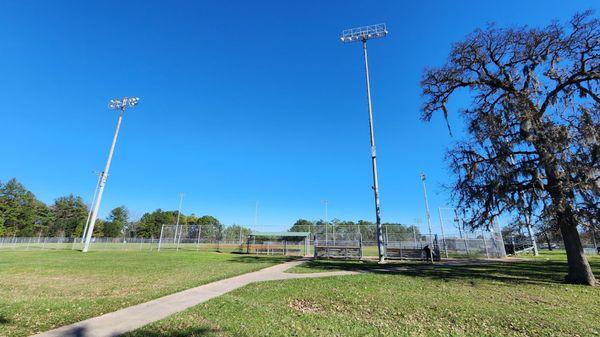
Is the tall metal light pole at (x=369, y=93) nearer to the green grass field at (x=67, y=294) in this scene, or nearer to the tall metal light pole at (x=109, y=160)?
the green grass field at (x=67, y=294)

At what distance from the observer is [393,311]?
6.74 meters

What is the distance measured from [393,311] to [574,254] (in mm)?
9077

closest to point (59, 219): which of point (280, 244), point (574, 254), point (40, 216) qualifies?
point (40, 216)

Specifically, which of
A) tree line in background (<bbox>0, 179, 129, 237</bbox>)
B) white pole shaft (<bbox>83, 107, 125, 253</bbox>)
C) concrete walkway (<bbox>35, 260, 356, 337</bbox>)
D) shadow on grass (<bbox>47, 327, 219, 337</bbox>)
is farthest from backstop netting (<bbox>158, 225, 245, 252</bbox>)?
tree line in background (<bbox>0, 179, 129, 237</bbox>)

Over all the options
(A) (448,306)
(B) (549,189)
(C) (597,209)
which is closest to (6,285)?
(A) (448,306)

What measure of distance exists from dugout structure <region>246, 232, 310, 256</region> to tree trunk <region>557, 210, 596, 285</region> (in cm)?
1869

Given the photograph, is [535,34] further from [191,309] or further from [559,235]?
[191,309]

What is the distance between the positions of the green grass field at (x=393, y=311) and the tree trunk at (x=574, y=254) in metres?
0.96

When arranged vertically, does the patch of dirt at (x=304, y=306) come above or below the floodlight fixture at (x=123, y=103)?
below

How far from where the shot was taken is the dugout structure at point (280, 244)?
28.6 meters

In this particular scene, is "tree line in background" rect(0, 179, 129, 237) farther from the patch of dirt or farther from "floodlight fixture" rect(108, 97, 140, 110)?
the patch of dirt

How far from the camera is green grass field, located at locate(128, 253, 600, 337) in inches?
212

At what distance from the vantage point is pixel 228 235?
1615 inches

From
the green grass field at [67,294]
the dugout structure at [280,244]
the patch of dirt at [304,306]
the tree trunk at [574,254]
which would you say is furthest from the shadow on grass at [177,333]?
the dugout structure at [280,244]
